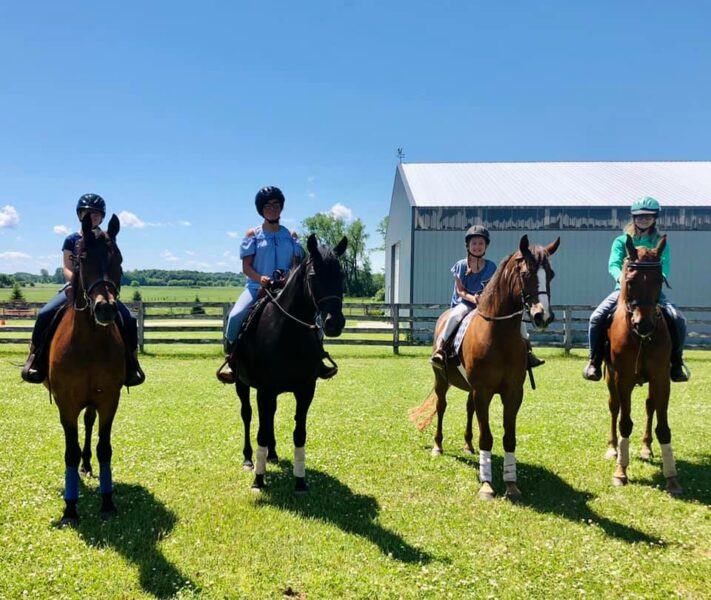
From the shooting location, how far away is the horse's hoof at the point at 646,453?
6441 millimetres

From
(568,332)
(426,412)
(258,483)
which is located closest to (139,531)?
(258,483)

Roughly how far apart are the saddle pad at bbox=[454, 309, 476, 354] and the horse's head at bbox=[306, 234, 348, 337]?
194 centimetres

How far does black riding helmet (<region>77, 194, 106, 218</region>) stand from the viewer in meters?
4.71

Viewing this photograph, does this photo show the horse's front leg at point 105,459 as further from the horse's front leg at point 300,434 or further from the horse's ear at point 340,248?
the horse's ear at point 340,248

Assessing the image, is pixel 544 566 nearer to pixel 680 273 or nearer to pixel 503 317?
pixel 503 317

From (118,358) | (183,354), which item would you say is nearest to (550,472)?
(118,358)

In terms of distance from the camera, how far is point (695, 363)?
1476cm

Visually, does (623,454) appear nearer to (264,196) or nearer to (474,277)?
(474,277)

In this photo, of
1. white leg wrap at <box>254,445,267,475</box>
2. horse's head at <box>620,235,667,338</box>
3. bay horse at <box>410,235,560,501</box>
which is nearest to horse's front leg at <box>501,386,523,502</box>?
bay horse at <box>410,235,560,501</box>

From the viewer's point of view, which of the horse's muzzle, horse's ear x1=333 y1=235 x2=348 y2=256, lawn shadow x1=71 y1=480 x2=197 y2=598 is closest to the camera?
lawn shadow x1=71 y1=480 x2=197 y2=598

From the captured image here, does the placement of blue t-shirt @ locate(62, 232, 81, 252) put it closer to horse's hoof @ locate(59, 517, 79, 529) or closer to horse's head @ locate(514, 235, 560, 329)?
horse's hoof @ locate(59, 517, 79, 529)

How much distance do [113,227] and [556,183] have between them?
78.8 feet

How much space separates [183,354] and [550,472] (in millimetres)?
12941

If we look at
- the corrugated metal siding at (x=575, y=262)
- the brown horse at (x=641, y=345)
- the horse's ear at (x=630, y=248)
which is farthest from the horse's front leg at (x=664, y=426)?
the corrugated metal siding at (x=575, y=262)
